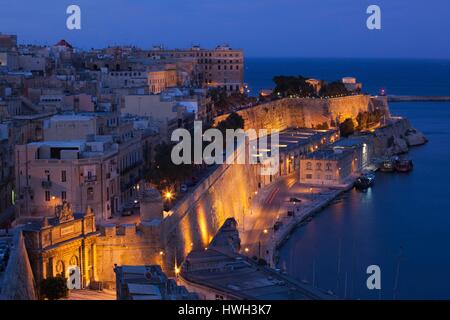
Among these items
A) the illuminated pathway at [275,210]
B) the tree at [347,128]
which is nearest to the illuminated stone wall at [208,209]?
the illuminated pathway at [275,210]

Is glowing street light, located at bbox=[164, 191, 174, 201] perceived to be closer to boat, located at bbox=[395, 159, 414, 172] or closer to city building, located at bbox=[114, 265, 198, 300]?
city building, located at bbox=[114, 265, 198, 300]

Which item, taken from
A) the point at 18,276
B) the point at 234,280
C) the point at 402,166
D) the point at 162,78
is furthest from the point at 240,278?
the point at 402,166

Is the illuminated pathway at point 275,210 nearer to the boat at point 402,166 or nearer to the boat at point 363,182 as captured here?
the boat at point 363,182

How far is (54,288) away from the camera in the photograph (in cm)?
838

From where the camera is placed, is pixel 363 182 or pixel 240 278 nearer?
pixel 240 278

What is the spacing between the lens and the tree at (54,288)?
835cm

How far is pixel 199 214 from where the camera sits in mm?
12625

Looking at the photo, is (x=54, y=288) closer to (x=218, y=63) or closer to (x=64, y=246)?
(x=64, y=246)

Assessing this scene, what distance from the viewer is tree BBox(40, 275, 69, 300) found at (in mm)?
8352

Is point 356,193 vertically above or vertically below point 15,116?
below

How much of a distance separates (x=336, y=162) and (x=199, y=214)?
31.4 feet

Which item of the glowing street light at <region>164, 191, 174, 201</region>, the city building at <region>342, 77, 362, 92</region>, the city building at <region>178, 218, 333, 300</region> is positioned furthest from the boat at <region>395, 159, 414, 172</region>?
the city building at <region>178, 218, 333, 300</region>
